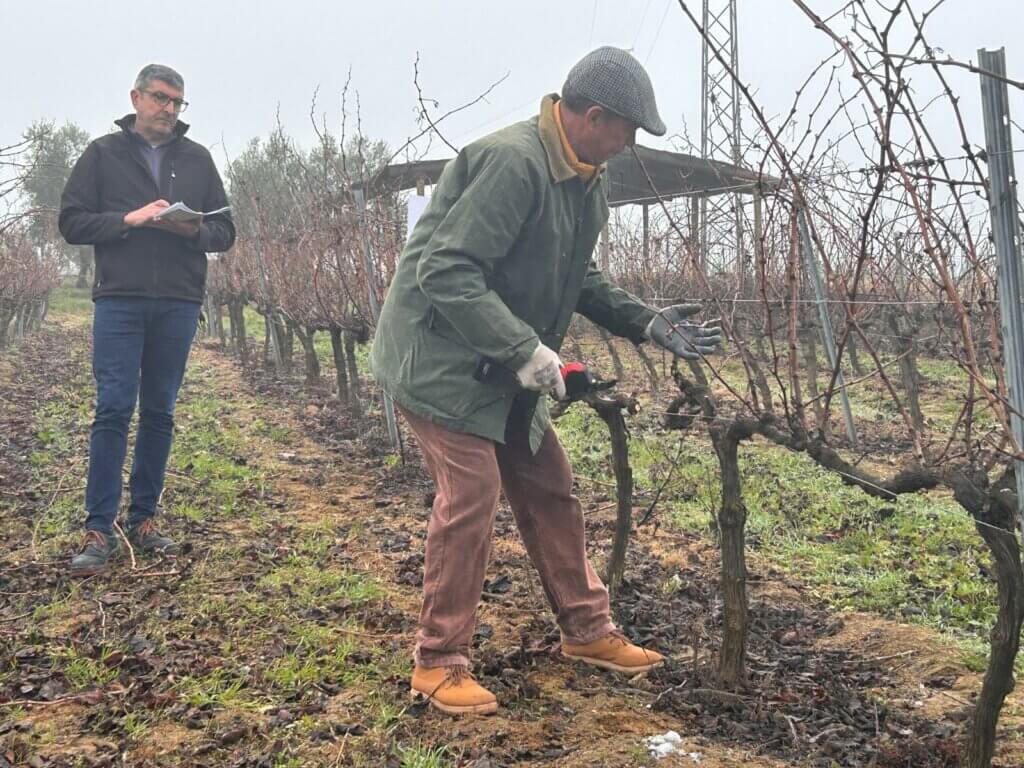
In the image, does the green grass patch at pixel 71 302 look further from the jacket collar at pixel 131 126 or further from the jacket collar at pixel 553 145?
the jacket collar at pixel 553 145

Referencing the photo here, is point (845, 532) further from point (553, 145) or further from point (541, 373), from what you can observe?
point (553, 145)

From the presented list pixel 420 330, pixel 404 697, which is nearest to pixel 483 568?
pixel 404 697

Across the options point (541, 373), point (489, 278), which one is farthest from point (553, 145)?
point (541, 373)

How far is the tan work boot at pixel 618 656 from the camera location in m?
2.80

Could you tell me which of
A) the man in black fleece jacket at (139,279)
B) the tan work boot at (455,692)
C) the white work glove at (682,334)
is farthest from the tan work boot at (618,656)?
the man in black fleece jacket at (139,279)

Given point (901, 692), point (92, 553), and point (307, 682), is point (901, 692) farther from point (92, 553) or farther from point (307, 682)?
point (92, 553)

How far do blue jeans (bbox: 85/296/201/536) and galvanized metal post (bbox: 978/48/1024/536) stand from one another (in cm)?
289

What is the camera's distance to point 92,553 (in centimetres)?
363

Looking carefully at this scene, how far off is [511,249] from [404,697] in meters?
1.31

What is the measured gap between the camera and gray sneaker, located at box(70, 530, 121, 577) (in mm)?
3613

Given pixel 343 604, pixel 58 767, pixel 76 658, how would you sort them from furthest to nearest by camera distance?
pixel 343 604, pixel 76 658, pixel 58 767

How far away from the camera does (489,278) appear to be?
2471 mm

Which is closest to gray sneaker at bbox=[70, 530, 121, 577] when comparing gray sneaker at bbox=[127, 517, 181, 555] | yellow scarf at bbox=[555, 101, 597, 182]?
gray sneaker at bbox=[127, 517, 181, 555]

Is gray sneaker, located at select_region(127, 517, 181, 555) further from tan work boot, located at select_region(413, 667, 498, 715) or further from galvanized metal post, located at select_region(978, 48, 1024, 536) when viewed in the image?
galvanized metal post, located at select_region(978, 48, 1024, 536)
